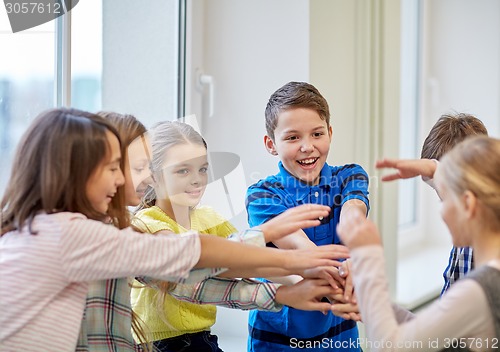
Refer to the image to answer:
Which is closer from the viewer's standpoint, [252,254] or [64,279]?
[64,279]

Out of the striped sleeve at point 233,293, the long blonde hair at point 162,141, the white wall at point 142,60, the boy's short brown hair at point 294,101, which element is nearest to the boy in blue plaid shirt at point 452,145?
the boy's short brown hair at point 294,101

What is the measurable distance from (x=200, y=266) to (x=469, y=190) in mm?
440

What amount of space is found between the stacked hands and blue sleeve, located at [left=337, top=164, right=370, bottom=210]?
188 millimetres

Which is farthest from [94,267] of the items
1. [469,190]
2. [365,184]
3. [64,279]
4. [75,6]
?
[75,6]

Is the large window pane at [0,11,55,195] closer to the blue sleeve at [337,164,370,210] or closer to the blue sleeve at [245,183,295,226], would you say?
the blue sleeve at [245,183,295,226]

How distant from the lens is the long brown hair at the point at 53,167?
1.10 m

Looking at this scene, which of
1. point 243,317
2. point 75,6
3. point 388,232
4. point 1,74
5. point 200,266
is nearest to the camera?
point 200,266

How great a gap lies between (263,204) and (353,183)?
20 cm

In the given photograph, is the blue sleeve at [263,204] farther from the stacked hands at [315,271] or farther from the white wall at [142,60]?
the white wall at [142,60]

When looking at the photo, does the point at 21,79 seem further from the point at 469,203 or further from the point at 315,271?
the point at 469,203

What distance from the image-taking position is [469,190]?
42.8 inches

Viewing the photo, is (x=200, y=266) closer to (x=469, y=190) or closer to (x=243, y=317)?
(x=469, y=190)

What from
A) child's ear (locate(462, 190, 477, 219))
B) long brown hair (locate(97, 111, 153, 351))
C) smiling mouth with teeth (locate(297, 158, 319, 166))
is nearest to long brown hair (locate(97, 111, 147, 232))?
long brown hair (locate(97, 111, 153, 351))

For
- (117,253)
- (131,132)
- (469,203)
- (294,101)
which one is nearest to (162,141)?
(131,132)
